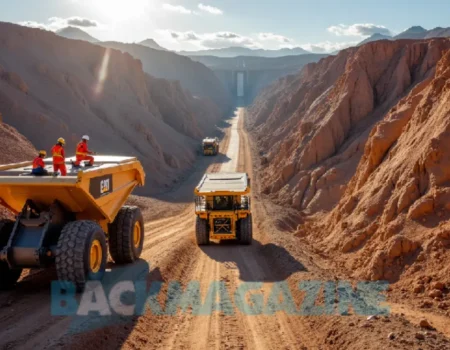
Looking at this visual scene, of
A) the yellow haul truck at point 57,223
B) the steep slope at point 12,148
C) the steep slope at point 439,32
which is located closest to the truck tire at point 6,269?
the yellow haul truck at point 57,223

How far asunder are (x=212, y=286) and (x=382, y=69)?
23.0 meters

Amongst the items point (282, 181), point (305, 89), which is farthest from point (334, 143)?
point (305, 89)

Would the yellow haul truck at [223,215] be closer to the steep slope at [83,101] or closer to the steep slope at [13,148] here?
the steep slope at [13,148]

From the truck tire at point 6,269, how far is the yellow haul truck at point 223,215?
7740 millimetres

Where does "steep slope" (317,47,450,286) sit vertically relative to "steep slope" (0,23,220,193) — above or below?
below

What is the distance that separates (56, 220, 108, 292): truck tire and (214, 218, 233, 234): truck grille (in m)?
7.60

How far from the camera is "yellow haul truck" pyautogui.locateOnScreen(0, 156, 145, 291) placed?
29.1 feet

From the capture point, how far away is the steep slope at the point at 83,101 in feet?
103

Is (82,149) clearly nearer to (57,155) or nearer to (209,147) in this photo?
(57,155)

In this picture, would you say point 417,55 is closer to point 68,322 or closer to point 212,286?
point 212,286

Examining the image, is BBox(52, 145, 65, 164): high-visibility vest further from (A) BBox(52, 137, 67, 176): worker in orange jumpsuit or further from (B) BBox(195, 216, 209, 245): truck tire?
(B) BBox(195, 216, 209, 245): truck tire

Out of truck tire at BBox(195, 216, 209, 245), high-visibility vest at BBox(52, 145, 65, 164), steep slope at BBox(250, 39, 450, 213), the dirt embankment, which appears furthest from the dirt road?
steep slope at BBox(250, 39, 450, 213)

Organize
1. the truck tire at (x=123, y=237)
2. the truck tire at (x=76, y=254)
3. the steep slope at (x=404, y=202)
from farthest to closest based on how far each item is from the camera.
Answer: the truck tire at (x=123, y=237) → the steep slope at (x=404, y=202) → the truck tire at (x=76, y=254)

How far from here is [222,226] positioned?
16.7m
